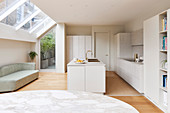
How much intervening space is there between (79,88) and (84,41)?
443 centimetres

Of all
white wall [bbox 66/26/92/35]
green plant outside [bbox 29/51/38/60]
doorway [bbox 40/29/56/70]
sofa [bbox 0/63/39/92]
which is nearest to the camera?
sofa [bbox 0/63/39/92]

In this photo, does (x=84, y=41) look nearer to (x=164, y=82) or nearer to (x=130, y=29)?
(x=130, y=29)

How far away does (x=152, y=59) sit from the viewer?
3104 millimetres

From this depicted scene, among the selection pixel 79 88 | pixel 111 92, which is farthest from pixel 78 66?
pixel 111 92

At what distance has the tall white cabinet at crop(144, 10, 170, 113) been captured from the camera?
8.76 ft

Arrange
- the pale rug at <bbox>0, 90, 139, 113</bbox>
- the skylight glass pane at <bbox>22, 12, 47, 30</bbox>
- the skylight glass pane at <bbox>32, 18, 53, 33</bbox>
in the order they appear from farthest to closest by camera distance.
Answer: the skylight glass pane at <bbox>32, 18, 53, 33</bbox> < the skylight glass pane at <bbox>22, 12, 47, 30</bbox> < the pale rug at <bbox>0, 90, 139, 113</bbox>

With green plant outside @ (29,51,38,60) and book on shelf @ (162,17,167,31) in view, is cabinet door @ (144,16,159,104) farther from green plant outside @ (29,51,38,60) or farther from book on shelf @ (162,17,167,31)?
green plant outside @ (29,51,38,60)

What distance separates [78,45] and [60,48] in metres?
1.04

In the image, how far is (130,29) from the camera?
6613 millimetres

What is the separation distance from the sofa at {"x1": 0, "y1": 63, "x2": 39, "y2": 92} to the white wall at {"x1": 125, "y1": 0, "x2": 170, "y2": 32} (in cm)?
453

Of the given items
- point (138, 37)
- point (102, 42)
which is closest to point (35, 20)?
point (102, 42)

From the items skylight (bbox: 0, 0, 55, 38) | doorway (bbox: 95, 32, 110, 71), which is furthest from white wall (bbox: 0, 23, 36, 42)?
doorway (bbox: 95, 32, 110, 71)

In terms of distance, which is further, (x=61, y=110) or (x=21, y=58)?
(x=21, y=58)

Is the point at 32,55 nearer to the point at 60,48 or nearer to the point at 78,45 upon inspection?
the point at 60,48
